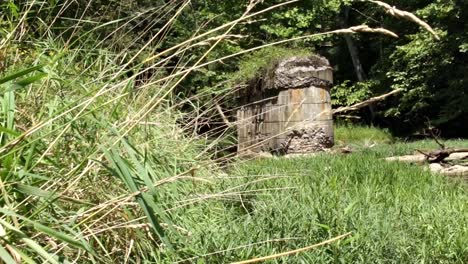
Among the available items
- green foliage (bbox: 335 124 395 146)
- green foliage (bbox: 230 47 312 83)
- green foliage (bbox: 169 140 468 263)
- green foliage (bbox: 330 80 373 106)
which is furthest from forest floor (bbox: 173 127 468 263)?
green foliage (bbox: 330 80 373 106)

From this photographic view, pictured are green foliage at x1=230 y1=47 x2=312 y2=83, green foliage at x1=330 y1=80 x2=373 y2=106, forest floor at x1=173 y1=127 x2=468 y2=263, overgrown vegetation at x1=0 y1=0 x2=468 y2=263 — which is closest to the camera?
overgrown vegetation at x1=0 y1=0 x2=468 y2=263

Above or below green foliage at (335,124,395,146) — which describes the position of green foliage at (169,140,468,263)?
above

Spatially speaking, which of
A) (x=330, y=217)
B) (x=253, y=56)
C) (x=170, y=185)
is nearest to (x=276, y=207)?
(x=330, y=217)

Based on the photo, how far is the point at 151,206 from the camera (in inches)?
45.0

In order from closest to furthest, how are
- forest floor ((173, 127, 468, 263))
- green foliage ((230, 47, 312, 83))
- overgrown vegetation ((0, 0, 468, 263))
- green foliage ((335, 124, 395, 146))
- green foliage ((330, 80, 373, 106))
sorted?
overgrown vegetation ((0, 0, 468, 263)) → forest floor ((173, 127, 468, 263)) → green foliage ((230, 47, 312, 83)) → green foliage ((335, 124, 395, 146)) → green foliage ((330, 80, 373, 106))

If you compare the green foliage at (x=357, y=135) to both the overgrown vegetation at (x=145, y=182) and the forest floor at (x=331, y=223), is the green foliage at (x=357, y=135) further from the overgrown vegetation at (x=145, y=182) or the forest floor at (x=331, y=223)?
the forest floor at (x=331, y=223)

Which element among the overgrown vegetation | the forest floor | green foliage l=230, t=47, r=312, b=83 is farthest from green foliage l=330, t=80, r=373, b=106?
the forest floor

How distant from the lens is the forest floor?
1978mm

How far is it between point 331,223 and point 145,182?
1.29 meters

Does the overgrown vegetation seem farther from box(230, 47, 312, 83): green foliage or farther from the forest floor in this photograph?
box(230, 47, 312, 83): green foliage

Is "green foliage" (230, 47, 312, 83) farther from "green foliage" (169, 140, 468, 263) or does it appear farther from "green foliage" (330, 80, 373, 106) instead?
"green foliage" (330, 80, 373, 106)

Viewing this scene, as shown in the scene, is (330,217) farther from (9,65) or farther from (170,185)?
(9,65)

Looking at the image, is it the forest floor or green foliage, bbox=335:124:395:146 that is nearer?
the forest floor

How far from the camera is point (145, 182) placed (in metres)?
1.12
